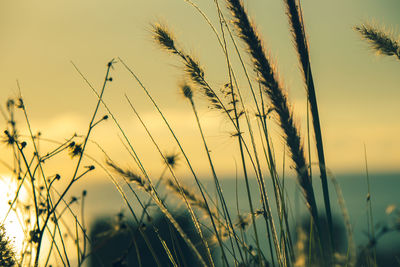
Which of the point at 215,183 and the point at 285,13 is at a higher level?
the point at 285,13

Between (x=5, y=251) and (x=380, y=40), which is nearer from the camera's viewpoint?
(x=5, y=251)

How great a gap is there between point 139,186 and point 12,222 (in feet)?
1.64

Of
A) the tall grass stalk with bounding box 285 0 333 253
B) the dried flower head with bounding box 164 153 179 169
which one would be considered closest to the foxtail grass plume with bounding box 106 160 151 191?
the dried flower head with bounding box 164 153 179 169

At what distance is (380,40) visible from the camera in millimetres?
2098

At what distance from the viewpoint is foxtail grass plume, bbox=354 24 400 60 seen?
80.2 inches

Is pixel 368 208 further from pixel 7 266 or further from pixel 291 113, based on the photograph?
pixel 7 266

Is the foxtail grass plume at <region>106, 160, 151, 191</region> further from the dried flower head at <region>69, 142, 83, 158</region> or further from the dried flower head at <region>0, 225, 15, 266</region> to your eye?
the dried flower head at <region>0, 225, 15, 266</region>

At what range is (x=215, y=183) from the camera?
1781mm

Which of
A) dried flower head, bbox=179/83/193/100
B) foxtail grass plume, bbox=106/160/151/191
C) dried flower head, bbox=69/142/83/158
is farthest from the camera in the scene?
dried flower head, bbox=179/83/193/100

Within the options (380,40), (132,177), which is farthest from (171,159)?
(380,40)

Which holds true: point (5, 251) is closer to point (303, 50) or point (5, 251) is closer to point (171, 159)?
point (171, 159)

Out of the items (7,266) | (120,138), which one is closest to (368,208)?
(120,138)

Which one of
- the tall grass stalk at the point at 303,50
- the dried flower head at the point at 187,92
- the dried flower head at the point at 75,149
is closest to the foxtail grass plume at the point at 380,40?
the tall grass stalk at the point at 303,50

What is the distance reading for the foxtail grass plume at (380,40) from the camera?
2037 mm
